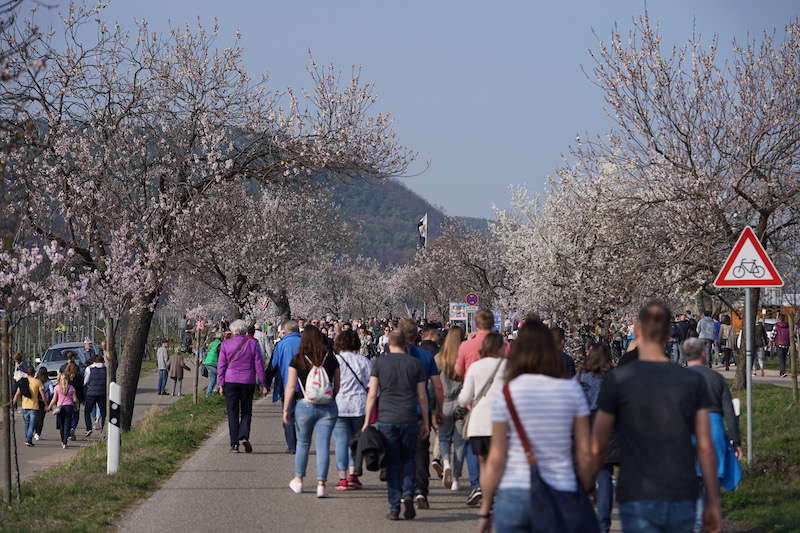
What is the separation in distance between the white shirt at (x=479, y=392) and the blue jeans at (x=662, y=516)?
4201 millimetres

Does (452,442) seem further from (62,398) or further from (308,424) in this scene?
(62,398)

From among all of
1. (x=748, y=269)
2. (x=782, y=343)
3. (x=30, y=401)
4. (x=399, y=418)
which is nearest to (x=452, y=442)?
(x=399, y=418)

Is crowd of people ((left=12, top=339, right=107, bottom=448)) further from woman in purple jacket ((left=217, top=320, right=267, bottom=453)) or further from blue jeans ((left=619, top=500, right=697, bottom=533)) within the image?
blue jeans ((left=619, top=500, right=697, bottom=533))

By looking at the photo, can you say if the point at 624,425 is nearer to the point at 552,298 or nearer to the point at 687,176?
the point at 687,176

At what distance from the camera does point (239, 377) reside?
1633cm

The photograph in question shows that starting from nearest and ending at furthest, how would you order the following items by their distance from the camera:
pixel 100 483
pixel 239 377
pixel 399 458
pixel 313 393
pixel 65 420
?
pixel 399 458 < pixel 313 393 < pixel 100 483 < pixel 239 377 < pixel 65 420

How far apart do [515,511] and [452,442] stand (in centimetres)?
720

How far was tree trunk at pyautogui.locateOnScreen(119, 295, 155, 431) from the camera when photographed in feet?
67.3

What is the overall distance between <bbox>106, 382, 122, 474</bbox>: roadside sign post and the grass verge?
6433mm

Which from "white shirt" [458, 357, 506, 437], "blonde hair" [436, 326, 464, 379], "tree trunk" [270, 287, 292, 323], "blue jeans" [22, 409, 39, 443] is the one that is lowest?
"blue jeans" [22, 409, 39, 443]

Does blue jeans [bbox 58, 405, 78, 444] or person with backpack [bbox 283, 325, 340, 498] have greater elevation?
person with backpack [bbox 283, 325, 340, 498]

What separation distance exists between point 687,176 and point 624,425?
17.0 metres

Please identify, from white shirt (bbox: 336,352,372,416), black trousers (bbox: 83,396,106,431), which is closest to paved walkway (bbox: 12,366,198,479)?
black trousers (bbox: 83,396,106,431)

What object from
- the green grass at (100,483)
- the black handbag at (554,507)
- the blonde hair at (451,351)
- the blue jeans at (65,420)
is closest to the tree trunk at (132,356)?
the green grass at (100,483)
